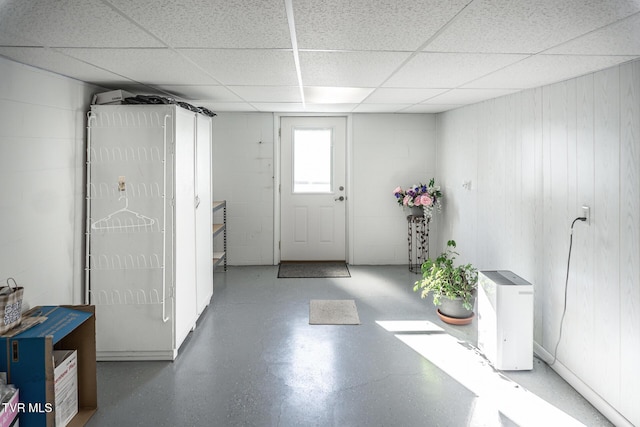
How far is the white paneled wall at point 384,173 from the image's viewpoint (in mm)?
5273

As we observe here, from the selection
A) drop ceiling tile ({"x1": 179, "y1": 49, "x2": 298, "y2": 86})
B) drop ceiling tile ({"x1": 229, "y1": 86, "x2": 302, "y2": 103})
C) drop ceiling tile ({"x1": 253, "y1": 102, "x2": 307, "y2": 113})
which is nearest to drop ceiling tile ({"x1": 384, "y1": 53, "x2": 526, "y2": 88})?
drop ceiling tile ({"x1": 179, "y1": 49, "x2": 298, "y2": 86})

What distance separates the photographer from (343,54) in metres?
2.15

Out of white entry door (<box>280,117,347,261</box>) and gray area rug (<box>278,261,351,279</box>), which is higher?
white entry door (<box>280,117,347,261</box>)

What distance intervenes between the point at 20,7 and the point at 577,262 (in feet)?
10.1

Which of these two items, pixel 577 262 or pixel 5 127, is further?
pixel 577 262

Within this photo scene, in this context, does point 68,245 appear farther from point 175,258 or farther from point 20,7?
point 20,7

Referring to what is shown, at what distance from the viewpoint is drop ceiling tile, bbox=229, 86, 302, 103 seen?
128 inches

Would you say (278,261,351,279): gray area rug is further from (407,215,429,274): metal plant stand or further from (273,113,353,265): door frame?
(407,215,429,274): metal plant stand

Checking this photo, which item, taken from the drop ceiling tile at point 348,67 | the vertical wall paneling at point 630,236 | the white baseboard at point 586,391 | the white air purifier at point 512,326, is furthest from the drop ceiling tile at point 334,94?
the white baseboard at point 586,391

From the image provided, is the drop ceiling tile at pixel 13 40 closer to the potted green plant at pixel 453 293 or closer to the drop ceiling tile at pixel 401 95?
the drop ceiling tile at pixel 401 95

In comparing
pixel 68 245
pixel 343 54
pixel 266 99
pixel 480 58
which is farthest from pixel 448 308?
pixel 68 245

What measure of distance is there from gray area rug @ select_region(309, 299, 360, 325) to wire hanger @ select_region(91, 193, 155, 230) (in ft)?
5.32

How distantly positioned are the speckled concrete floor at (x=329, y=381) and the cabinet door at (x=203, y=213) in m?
0.28

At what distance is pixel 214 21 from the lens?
1.63 m
